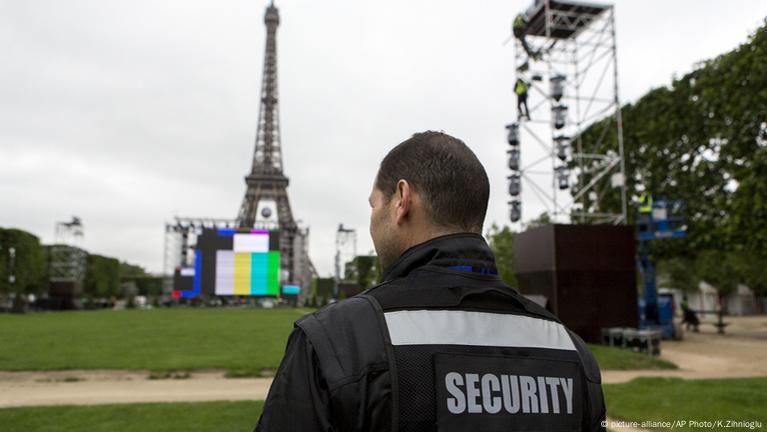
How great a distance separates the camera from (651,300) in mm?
22297

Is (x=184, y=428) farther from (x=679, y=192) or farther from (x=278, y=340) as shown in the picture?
(x=679, y=192)

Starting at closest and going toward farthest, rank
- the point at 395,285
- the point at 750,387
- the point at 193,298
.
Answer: the point at 395,285, the point at 750,387, the point at 193,298

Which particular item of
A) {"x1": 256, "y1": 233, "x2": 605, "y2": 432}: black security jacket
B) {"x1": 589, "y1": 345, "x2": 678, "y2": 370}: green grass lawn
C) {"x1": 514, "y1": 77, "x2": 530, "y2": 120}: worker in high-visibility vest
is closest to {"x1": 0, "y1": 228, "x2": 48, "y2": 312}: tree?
{"x1": 514, "y1": 77, "x2": 530, "y2": 120}: worker in high-visibility vest

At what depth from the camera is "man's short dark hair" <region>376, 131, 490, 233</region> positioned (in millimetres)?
1741

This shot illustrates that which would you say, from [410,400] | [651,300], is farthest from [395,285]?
[651,300]

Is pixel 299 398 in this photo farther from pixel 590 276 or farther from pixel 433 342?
pixel 590 276

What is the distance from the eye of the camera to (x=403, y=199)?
1735 mm

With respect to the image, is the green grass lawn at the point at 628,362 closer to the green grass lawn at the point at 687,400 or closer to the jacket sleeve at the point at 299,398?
the green grass lawn at the point at 687,400

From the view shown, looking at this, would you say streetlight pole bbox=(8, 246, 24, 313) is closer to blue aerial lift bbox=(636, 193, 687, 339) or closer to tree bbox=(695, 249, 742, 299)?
blue aerial lift bbox=(636, 193, 687, 339)

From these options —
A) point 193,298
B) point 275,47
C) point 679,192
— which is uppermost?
point 275,47

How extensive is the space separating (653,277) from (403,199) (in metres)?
23.8

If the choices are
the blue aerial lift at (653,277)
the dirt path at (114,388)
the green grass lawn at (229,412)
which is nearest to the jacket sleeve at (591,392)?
the green grass lawn at (229,412)

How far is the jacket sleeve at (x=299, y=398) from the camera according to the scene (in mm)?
1382

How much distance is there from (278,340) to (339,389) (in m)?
18.8
